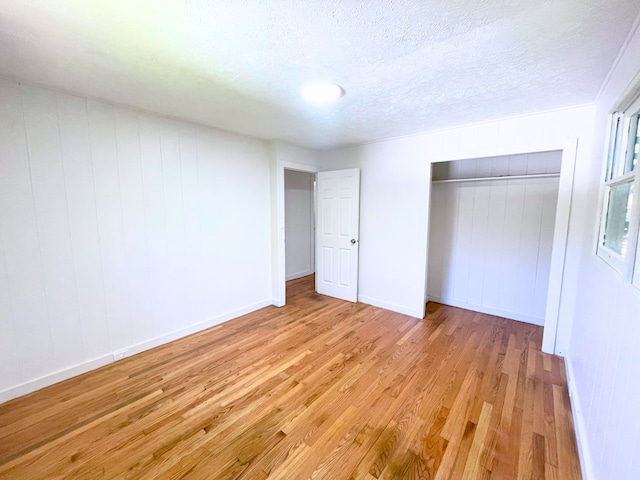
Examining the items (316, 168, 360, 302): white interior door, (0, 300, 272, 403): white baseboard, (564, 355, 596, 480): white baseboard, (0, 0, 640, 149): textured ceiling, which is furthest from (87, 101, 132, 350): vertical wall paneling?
(564, 355, 596, 480): white baseboard

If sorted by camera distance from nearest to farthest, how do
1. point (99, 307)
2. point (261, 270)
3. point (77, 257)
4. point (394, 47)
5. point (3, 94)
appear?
point (394, 47)
point (3, 94)
point (77, 257)
point (99, 307)
point (261, 270)

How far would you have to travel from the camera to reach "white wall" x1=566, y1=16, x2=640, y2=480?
1.01 metres

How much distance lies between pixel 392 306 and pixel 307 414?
7.21ft

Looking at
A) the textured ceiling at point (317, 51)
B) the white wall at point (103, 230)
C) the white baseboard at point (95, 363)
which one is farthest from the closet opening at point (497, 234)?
the white baseboard at point (95, 363)

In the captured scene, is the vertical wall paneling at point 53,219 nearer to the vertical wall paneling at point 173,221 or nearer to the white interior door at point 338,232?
the vertical wall paneling at point 173,221

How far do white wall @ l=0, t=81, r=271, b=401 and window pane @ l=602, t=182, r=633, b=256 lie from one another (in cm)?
338

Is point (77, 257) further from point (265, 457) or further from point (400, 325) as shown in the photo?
point (400, 325)

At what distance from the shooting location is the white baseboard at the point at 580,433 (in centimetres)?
135

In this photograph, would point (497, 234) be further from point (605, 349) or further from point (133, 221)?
point (133, 221)

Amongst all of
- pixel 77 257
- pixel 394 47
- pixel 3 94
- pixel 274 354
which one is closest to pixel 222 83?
pixel 394 47

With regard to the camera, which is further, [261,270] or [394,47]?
[261,270]

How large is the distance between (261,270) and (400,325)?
2.03 metres

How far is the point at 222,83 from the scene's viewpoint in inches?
75.6

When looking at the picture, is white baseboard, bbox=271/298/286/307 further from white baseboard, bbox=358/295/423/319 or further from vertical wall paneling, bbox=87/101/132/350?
vertical wall paneling, bbox=87/101/132/350
